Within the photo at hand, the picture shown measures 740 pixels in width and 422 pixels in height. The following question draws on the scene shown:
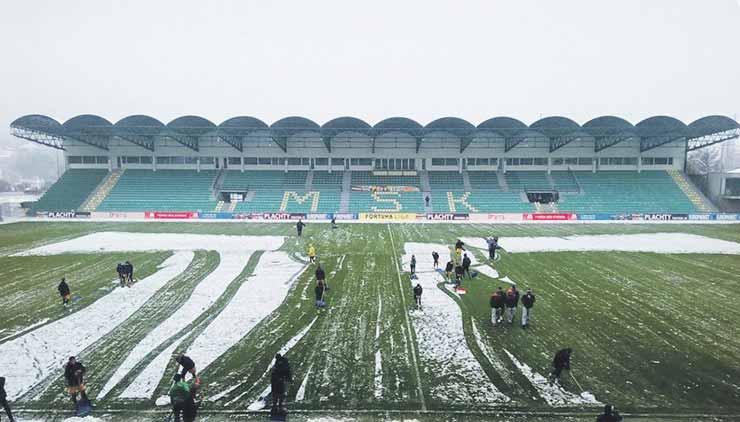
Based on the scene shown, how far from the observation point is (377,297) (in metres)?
15.6

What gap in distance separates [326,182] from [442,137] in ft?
62.6

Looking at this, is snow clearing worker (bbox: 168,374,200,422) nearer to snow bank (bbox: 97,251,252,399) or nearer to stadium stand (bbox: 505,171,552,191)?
snow bank (bbox: 97,251,252,399)

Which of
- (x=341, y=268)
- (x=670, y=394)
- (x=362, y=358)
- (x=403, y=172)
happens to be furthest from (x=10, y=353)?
(x=403, y=172)

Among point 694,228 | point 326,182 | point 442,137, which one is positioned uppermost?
point 442,137

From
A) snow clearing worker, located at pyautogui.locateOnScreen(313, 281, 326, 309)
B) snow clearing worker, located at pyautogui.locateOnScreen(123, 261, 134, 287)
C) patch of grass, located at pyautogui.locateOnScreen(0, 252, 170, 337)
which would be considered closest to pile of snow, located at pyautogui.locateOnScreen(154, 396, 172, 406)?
snow clearing worker, located at pyautogui.locateOnScreen(313, 281, 326, 309)

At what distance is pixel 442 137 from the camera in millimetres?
56250

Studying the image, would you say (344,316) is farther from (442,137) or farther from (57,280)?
(442,137)

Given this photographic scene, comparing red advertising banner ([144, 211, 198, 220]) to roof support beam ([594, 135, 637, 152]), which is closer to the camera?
red advertising banner ([144, 211, 198, 220])

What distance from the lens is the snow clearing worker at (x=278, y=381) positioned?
7605 mm

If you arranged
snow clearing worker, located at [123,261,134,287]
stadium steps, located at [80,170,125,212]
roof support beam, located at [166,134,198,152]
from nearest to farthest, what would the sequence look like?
1. snow clearing worker, located at [123,261,134,287]
2. stadium steps, located at [80,170,125,212]
3. roof support beam, located at [166,134,198,152]

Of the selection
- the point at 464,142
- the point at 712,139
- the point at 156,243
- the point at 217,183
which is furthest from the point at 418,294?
the point at 712,139

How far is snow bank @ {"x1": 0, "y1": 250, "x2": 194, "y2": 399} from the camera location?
377 inches

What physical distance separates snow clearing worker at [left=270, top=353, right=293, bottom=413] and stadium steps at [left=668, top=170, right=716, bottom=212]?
58.6 m

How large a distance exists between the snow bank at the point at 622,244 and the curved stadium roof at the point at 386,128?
848 inches
